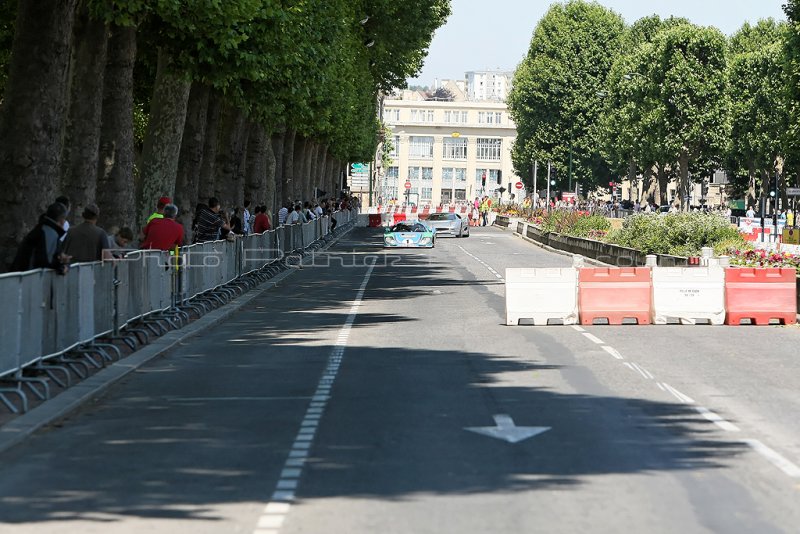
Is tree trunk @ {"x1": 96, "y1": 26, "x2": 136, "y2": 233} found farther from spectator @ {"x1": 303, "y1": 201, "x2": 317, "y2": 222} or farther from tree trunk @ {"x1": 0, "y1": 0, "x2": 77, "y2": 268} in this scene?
spectator @ {"x1": 303, "y1": 201, "x2": 317, "y2": 222}

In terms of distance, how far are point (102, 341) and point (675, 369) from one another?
7119 mm

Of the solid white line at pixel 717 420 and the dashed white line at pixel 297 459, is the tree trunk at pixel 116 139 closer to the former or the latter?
the dashed white line at pixel 297 459

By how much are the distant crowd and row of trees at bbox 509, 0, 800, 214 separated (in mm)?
53075

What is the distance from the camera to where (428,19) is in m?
68.9

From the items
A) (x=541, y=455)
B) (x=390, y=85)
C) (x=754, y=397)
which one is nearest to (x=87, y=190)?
(x=754, y=397)

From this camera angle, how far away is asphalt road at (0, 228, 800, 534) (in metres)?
9.41

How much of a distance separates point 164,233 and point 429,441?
536 inches

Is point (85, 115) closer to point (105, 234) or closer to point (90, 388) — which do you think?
point (105, 234)

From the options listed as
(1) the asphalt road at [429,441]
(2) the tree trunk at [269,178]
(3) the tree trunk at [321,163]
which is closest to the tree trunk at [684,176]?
(3) the tree trunk at [321,163]

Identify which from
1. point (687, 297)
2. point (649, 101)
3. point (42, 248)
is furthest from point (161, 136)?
point (649, 101)

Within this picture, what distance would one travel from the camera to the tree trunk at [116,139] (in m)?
29.0

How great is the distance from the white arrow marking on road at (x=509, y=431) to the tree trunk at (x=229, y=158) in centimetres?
3098

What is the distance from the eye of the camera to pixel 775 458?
11.6m

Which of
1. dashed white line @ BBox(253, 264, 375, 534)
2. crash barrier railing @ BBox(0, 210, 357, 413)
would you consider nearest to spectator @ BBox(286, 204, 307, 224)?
crash barrier railing @ BBox(0, 210, 357, 413)
